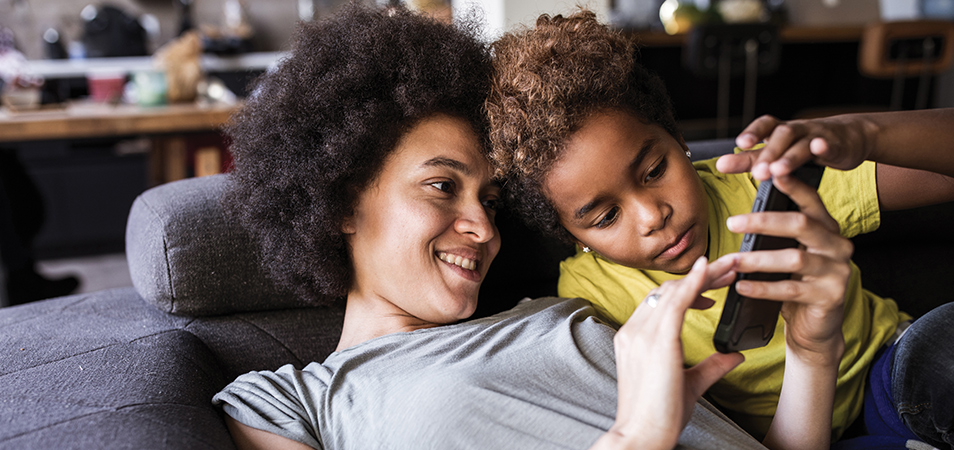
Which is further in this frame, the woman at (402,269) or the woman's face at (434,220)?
the woman's face at (434,220)

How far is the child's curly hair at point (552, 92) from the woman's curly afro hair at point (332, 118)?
8cm

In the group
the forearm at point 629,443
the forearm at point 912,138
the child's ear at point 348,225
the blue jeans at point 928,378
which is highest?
the forearm at point 912,138

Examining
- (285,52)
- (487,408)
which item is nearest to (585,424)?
(487,408)

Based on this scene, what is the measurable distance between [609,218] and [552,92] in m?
0.22

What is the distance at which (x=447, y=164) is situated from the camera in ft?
3.54

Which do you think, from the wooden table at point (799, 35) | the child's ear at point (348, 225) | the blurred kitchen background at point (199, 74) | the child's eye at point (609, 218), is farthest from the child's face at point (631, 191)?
the wooden table at point (799, 35)

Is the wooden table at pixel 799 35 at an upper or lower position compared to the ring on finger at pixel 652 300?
upper

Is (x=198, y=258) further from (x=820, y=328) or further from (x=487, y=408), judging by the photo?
(x=820, y=328)

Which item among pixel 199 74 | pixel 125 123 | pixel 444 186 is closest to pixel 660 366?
pixel 444 186

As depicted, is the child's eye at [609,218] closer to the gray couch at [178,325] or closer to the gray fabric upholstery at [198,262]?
the gray couch at [178,325]

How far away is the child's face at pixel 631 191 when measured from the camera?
3.35ft

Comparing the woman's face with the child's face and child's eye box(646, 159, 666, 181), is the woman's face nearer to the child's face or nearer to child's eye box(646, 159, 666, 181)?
the child's face

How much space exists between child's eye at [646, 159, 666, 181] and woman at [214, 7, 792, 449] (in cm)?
24

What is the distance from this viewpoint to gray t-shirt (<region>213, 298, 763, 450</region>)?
87 centimetres
